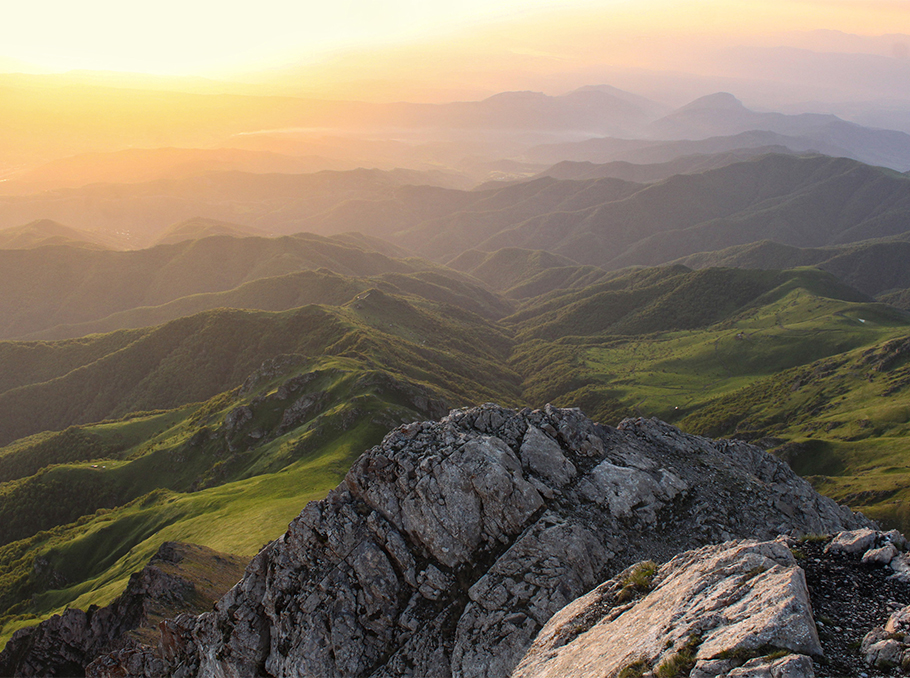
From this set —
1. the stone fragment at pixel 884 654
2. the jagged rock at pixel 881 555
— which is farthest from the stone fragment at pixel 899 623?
the jagged rock at pixel 881 555

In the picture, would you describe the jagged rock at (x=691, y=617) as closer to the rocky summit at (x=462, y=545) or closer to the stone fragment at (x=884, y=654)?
the stone fragment at (x=884, y=654)

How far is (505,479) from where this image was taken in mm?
31719

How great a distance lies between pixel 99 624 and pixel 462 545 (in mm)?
47628

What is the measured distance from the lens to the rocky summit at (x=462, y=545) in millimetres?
27297

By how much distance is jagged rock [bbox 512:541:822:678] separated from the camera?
638 inches

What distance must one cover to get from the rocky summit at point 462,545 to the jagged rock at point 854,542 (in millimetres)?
4404

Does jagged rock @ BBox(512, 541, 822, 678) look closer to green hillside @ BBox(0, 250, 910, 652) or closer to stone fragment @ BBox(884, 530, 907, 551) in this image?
stone fragment @ BBox(884, 530, 907, 551)

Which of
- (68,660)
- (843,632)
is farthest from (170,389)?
(843,632)

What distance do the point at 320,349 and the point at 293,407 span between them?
2167 inches

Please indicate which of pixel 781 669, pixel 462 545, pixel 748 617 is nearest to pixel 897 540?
pixel 748 617

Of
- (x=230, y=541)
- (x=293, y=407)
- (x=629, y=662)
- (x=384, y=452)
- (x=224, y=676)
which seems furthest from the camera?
(x=293, y=407)

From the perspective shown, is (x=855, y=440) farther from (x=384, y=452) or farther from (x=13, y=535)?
(x=13, y=535)

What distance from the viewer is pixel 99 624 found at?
5297 cm

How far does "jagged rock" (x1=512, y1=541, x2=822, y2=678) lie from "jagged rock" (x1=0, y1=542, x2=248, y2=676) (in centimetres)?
4342
